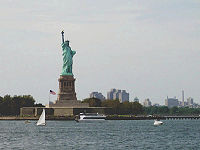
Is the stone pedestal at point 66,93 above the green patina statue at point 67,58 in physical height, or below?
below

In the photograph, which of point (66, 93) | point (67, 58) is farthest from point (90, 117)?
point (67, 58)

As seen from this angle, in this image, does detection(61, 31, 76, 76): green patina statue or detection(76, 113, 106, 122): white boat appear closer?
detection(76, 113, 106, 122): white boat

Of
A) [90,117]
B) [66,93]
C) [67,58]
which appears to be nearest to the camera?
[90,117]

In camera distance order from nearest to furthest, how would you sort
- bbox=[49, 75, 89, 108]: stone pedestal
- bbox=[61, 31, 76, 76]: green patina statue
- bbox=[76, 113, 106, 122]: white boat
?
bbox=[76, 113, 106, 122]: white boat → bbox=[49, 75, 89, 108]: stone pedestal → bbox=[61, 31, 76, 76]: green patina statue

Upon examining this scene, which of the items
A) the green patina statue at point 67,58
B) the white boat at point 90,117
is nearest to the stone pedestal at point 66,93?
the green patina statue at point 67,58

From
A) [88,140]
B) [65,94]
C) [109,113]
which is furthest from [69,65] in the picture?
[88,140]

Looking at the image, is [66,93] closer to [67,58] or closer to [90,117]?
[67,58]

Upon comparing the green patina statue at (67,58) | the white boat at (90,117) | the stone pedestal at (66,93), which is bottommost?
the white boat at (90,117)

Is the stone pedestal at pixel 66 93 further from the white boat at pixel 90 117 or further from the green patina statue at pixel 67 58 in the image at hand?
the white boat at pixel 90 117

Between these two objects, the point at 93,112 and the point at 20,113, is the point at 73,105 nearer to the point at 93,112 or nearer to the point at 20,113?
the point at 93,112

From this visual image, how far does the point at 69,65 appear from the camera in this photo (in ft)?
603

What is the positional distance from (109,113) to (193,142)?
107 meters

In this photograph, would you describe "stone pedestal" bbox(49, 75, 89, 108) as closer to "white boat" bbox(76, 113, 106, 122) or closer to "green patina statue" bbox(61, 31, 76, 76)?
"green patina statue" bbox(61, 31, 76, 76)

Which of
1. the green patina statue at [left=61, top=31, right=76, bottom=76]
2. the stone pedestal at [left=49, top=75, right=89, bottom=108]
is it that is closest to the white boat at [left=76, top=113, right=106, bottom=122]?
the stone pedestal at [left=49, top=75, right=89, bottom=108]
